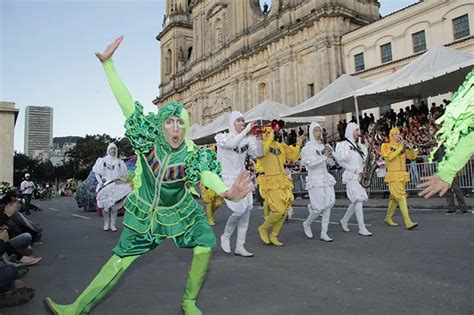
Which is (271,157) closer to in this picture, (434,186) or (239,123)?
(239,123)

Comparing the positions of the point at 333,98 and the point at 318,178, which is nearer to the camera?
the point at 318,178

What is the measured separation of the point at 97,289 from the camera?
3.21 meters

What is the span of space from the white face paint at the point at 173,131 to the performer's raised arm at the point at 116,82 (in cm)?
35

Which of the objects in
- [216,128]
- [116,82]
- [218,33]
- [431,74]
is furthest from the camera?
[218,33]

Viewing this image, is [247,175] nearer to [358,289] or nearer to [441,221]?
[358,289]

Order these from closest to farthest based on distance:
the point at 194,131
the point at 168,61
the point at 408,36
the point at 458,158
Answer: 1. the point at 458,158
2. the point at 408,36
3. the point at 194,131
4. the point at 168,61

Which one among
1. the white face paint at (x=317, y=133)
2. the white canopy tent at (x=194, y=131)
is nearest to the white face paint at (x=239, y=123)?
the white face paint at (x=317, y=133)

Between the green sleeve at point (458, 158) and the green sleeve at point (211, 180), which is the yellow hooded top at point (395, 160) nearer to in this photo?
the green sleeve at point (458, 158)

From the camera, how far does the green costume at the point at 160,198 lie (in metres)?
3.35

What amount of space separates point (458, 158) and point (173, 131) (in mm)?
2248

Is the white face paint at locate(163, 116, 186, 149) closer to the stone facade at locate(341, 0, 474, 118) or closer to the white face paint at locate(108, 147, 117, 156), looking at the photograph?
the white face paint at locate(108, 147, 117, 156)

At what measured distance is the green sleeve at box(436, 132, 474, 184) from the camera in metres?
2.68

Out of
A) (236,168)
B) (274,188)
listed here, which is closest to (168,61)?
(274,188)

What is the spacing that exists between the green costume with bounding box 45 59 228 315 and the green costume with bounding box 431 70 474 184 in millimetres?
1731
